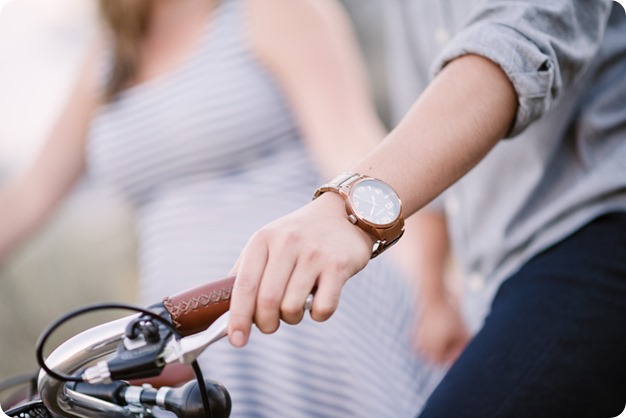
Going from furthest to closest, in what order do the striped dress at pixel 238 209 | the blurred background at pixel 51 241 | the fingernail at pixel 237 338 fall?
the blurred background at pixel 51 241 → the striped dress at pixel 238 209 → the fingernail at pixel 237 338

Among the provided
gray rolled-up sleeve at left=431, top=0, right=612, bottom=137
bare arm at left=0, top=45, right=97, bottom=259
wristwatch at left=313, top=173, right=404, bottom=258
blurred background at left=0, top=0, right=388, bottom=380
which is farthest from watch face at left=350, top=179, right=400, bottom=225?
blurred background at left=0, top=0, right=388, bottom=380

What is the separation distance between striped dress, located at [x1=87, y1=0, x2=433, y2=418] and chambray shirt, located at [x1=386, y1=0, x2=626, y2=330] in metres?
0.24

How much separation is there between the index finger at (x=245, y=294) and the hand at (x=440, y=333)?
1.07 m

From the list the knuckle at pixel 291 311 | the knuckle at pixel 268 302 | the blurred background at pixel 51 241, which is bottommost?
the blurred background at pixel 51 241

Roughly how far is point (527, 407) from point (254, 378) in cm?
67

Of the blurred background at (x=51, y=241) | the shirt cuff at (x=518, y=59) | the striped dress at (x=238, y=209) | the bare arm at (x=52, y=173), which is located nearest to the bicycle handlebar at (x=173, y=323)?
the shirt cuff at (x=518, y=59)

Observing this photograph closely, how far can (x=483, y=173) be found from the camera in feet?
4.57

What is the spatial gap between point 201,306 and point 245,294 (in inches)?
2.4

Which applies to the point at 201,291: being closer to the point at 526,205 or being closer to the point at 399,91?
the point at 526,205

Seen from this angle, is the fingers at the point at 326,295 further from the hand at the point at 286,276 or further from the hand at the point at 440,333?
the hand at the point at 440,333

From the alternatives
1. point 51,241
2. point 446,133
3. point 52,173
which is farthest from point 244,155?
point 51,241

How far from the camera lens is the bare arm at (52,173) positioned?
2.25 m

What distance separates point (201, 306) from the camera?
2.59ft

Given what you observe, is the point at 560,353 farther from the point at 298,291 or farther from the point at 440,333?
the point at 440,333
